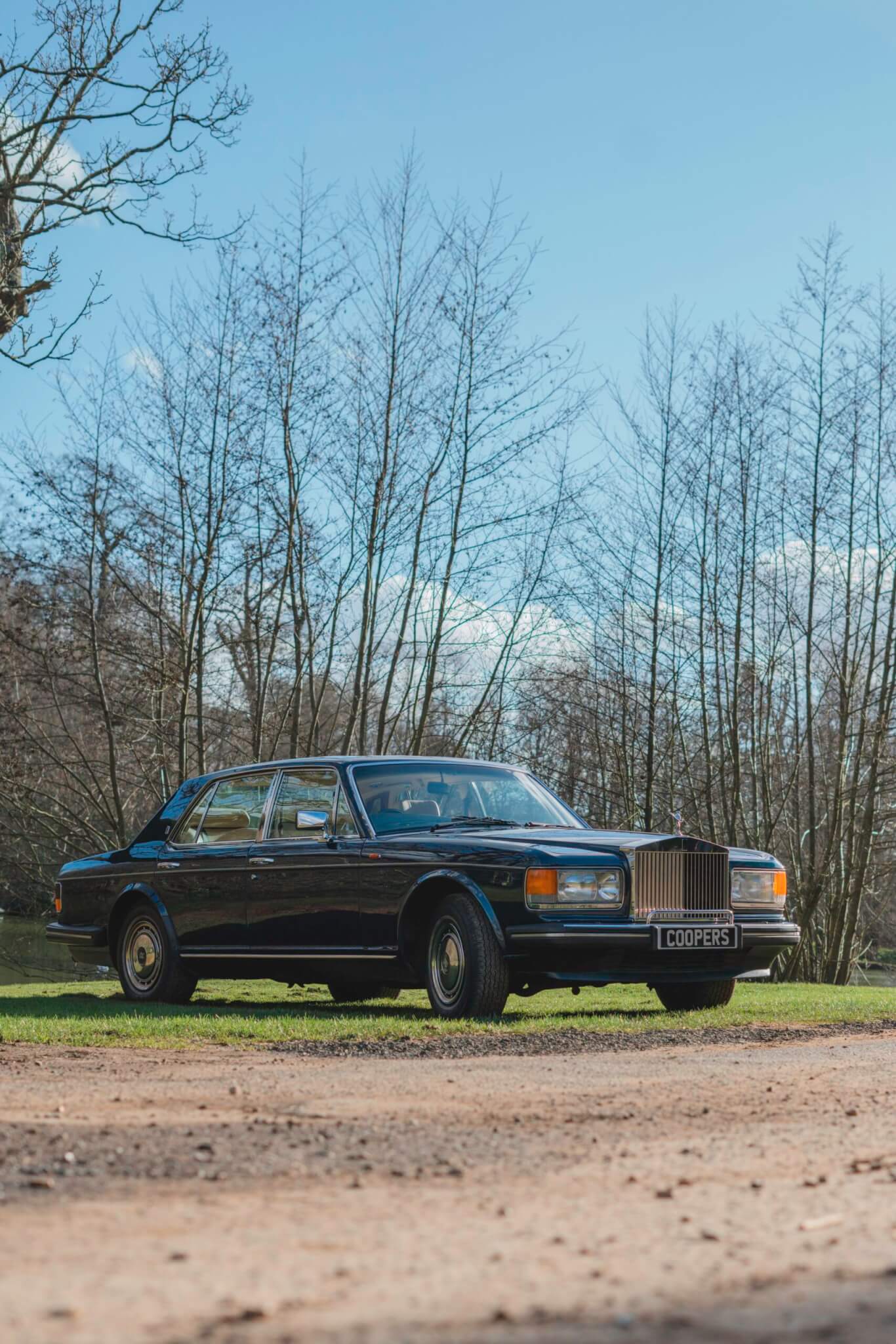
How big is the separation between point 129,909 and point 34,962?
14189 millimetres

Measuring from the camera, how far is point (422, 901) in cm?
966

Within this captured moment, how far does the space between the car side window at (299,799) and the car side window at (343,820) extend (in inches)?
2.2

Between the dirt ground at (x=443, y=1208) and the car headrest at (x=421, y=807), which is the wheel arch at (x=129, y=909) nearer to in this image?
the car headrest at (x=421, y=807)

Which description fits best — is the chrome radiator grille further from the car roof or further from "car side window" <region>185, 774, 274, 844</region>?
"car side window" <region>185, 774, 274, 844</region>

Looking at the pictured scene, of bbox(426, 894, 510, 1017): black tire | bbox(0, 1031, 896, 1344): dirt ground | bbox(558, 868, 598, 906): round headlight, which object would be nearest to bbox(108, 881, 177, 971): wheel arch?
bbox(426, 894, 510, 1017): black tire

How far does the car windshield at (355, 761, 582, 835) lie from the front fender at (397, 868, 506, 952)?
616 millimetres

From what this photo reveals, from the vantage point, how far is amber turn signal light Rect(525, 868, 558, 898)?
358 inches

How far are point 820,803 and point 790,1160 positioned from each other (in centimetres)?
2221

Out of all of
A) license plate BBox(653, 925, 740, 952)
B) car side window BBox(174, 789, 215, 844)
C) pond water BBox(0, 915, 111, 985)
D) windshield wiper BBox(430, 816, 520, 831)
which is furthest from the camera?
pond water BBox(0, 915, 111, 985)

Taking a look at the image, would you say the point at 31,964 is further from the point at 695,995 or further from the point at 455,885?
the point at 455,885

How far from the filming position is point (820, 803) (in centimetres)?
2633

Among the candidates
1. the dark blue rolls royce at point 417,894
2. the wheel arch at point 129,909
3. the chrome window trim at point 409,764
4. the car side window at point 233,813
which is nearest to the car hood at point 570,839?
the dark blue rolls royce at point 417,894

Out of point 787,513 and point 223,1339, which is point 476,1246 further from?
point 787,513

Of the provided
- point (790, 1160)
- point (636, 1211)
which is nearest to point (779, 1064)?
point (790, 1160)
